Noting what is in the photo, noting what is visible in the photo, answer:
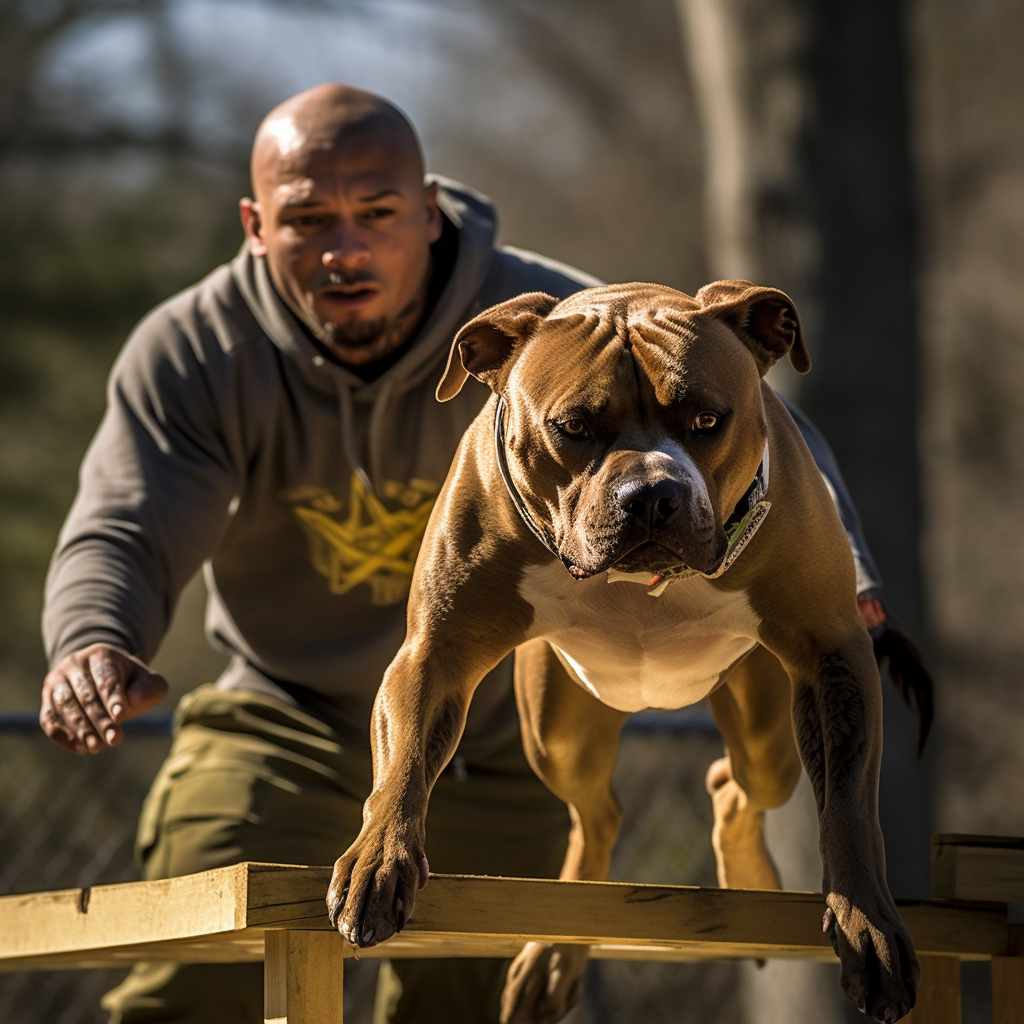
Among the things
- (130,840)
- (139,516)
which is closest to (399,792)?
(139,516)

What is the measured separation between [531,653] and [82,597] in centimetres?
82

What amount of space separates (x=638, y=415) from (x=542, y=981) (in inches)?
53.8

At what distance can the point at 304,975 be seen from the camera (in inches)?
78.8

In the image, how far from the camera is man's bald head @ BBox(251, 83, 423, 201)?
296cm

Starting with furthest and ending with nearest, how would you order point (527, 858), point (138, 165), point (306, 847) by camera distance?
point (138, 165), point (527, 858), point (306, 847)

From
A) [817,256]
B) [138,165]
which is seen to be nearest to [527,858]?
[817,256]

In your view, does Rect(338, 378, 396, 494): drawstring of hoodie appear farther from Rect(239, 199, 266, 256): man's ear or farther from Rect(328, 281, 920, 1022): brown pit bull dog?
Rect(328, 281, 920, 1022): brown pit bull dog

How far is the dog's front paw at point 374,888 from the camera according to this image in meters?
1.84

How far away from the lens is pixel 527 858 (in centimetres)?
348

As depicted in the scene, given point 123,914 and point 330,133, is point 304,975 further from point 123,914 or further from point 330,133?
point 330,133

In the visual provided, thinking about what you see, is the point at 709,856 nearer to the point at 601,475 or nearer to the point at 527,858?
the point at 527,858

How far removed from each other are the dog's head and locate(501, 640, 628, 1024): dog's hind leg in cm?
56

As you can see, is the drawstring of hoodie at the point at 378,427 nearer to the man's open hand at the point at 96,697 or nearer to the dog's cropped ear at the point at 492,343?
the man's open hand at the point at 96,697

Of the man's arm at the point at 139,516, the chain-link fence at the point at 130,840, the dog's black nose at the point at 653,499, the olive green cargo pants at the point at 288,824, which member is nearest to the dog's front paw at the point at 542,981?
the olive green cargo pants at the point at 288,824
